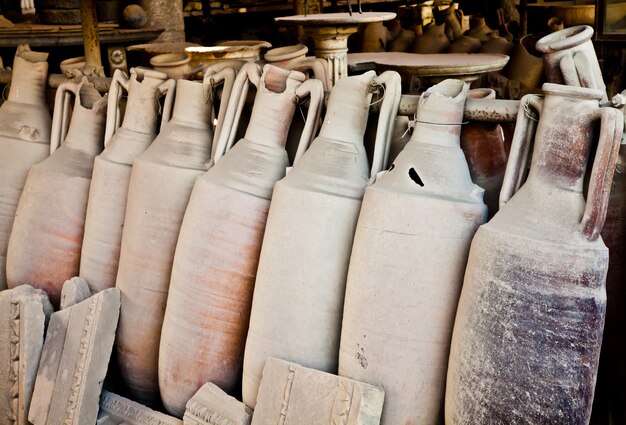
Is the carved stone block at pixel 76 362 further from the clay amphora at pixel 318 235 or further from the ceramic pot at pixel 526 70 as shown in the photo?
the ceramic pot at pixel 526 70

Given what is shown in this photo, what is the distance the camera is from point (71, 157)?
2.30 meters

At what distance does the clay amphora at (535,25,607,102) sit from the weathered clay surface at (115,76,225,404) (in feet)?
2.97

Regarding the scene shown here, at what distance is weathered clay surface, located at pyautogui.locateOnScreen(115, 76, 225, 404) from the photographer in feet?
6.56

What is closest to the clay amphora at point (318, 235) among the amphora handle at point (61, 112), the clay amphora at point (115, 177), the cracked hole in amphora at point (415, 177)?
the cracked hole in amphora at point (415, 177)

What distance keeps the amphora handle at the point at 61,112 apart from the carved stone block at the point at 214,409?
3.31 feet

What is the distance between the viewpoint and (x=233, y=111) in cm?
196

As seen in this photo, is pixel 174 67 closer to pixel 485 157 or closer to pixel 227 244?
pixel 227 244

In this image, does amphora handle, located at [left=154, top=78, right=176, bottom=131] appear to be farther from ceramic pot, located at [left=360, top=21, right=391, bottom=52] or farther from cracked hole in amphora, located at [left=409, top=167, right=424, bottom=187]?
ceramic pot, located at [left=360, top=21, right=391, bottom=52]

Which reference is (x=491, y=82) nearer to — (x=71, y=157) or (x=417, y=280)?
(x=71, y=157)

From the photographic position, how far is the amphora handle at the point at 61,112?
7.73 ft

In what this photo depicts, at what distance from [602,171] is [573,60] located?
363 millimetres

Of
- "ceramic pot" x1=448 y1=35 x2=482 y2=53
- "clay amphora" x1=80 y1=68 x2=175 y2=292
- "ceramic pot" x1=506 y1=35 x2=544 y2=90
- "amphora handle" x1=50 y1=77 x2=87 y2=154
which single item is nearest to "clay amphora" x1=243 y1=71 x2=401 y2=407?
"clay amphora" x1=80 y1=68 x2=175 y2=292

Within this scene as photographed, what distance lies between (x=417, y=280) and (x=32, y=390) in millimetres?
1128

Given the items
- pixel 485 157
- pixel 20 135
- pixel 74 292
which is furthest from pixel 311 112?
pixel 20 135
